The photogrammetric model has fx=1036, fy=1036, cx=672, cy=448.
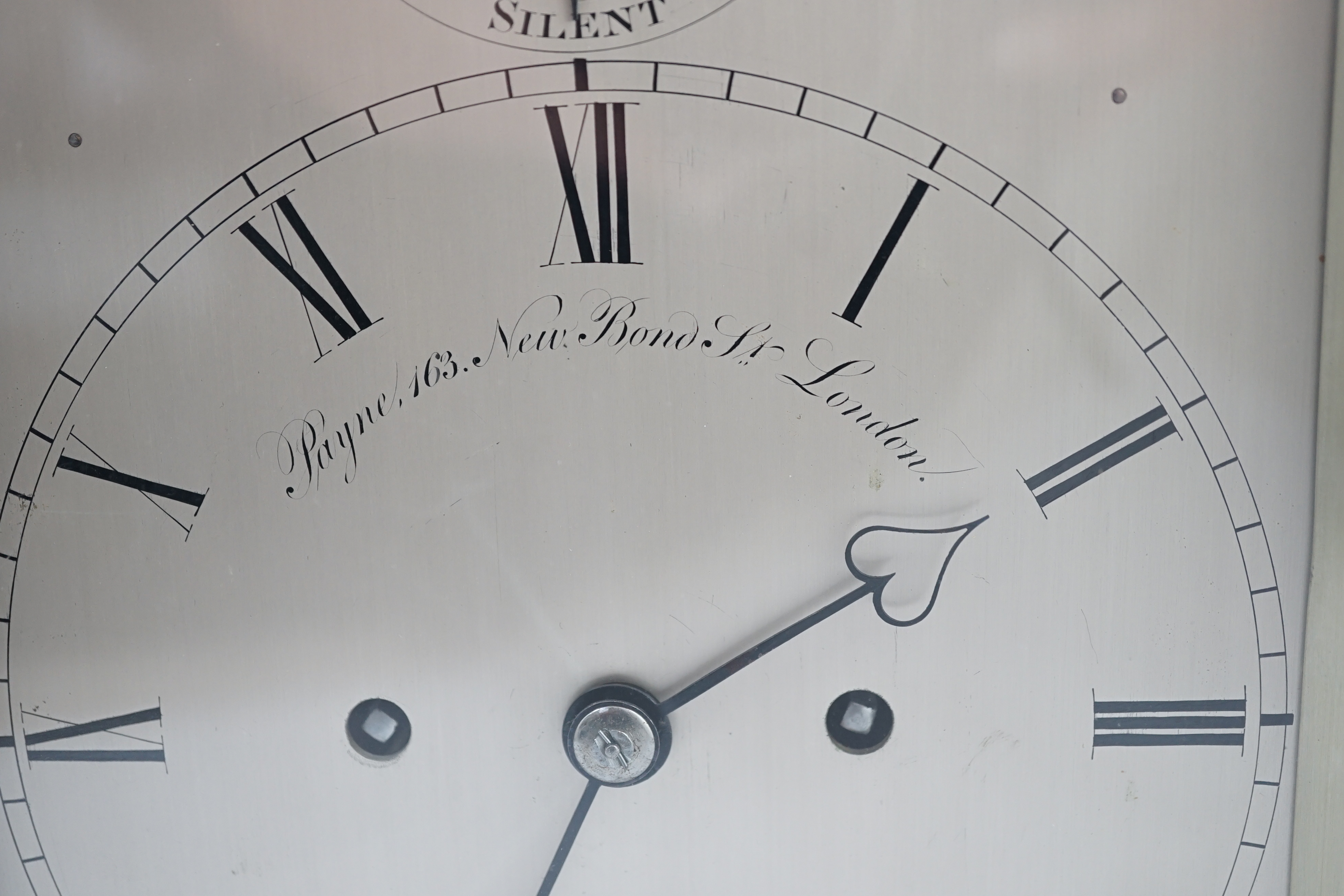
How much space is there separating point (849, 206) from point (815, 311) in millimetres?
72

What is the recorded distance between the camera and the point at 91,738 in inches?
30.3

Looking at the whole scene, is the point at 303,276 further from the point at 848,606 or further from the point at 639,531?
the point at 848,606

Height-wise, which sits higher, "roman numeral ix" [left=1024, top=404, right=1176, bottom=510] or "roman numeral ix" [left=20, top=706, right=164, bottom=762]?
"roman numeral ix" [left=1024, top=404, right=1176, bottom=510]

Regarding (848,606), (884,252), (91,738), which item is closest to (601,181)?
(884,252)

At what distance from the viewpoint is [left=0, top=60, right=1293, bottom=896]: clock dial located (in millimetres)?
690

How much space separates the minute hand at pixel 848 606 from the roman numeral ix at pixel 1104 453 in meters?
0.05

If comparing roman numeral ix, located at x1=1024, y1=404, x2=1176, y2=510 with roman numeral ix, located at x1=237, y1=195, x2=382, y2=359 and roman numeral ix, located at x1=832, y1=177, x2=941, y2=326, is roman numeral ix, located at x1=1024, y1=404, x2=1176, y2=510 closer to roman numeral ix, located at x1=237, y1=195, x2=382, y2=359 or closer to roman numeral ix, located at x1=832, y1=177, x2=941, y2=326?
roman numeral ix, located at x1=832, y1=177, x2=941, y2=326

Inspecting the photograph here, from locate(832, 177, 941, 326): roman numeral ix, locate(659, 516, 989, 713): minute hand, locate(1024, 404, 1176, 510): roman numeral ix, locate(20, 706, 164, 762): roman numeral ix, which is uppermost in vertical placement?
locate(832, 177, 941, 326): roman numeral ix

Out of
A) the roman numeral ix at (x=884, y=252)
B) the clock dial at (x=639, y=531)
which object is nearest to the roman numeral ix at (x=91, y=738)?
the clock dial at (x=639, y=531)

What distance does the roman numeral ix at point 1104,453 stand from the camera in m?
0.70

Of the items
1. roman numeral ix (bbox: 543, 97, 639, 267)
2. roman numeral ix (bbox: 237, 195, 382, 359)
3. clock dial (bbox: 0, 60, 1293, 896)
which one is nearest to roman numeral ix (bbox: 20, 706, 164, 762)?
clock dial (bbox: 0, 60, 1293, 896)

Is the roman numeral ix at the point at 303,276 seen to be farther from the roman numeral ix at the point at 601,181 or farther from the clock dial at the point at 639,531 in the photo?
the roman numeral ix at the point at 601,181

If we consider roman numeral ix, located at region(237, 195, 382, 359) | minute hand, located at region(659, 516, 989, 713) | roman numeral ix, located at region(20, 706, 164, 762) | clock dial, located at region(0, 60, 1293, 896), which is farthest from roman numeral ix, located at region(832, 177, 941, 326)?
roman numeral ix, located at region(20, 706, 164, 762)

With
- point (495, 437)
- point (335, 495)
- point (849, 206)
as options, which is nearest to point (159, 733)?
point (335, 495)
